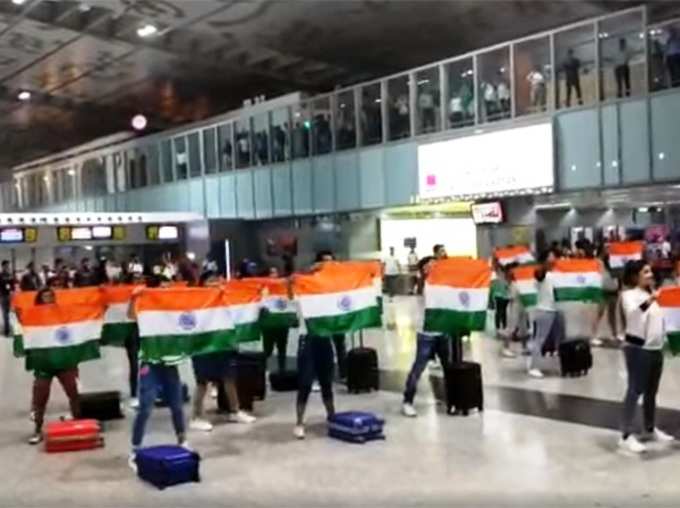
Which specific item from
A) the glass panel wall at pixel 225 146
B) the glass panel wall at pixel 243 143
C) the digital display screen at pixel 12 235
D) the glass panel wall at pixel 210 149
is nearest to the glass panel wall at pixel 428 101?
the glass panel wall at pixel 243 143

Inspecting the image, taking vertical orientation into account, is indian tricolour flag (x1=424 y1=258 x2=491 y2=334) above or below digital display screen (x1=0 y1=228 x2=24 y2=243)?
below

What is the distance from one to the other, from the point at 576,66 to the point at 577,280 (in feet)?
33.9

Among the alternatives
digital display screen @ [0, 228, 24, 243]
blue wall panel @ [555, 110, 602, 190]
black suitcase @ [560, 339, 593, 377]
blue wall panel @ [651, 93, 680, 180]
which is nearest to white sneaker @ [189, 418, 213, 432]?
black suitcase @ [560, 339, 593, 377]

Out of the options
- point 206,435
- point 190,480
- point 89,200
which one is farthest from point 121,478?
point 89,200

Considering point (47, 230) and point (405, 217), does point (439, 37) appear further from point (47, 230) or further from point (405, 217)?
point (47, 230)

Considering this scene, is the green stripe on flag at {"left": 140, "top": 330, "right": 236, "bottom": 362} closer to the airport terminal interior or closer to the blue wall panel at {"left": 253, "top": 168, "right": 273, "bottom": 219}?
the airport terminal interior

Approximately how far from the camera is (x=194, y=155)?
39.8 metres

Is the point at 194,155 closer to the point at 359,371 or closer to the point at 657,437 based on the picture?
the point at 359,371

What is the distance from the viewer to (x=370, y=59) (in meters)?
33.2

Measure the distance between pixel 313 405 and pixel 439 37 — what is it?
21045 mm

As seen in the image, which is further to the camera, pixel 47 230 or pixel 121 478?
pixel 47 230

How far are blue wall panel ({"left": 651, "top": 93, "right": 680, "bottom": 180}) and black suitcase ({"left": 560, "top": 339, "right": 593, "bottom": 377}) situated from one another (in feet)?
32.5

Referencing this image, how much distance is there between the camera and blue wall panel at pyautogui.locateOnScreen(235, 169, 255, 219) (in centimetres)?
3634

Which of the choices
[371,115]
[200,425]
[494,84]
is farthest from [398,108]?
[200,425]
